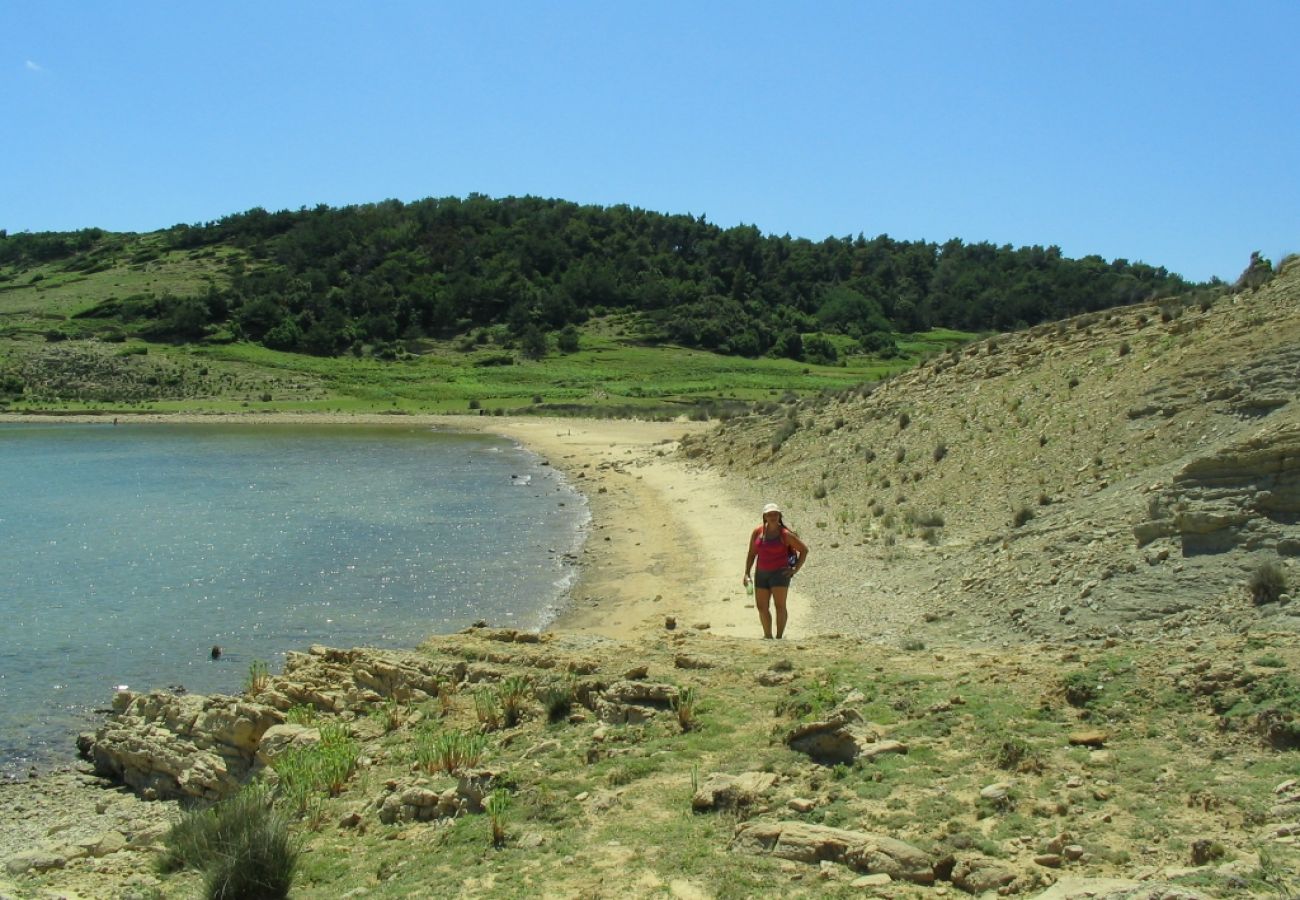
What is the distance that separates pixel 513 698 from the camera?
1013 cm

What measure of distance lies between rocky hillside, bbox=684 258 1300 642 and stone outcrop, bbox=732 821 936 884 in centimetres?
601

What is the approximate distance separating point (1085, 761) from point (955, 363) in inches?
964

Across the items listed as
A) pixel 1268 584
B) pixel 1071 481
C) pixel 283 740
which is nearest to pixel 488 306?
pixel 1071 481

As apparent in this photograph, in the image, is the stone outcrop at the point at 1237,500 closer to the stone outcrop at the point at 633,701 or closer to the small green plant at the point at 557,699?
the stone outcrop at the point at 633,701

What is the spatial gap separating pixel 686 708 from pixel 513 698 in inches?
73.4

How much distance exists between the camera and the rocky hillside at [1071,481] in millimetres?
12547

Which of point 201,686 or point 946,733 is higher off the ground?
point 946,733

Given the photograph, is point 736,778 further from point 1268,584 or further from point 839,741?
point 1268,584

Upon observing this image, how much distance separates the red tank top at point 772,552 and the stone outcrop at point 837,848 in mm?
6472

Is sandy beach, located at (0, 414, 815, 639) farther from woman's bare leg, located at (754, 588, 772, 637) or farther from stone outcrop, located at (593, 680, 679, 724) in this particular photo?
stone outcrop, located at (593, 680, 679, 724)

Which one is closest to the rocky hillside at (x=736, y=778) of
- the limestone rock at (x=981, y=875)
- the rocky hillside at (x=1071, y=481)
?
the limestone rock at (x=981, y=875)

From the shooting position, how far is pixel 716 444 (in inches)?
1538

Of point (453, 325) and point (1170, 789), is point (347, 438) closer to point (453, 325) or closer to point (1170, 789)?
point (453, 325)

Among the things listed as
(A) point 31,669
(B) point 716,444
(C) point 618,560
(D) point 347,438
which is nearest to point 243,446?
(D) point 347,438
